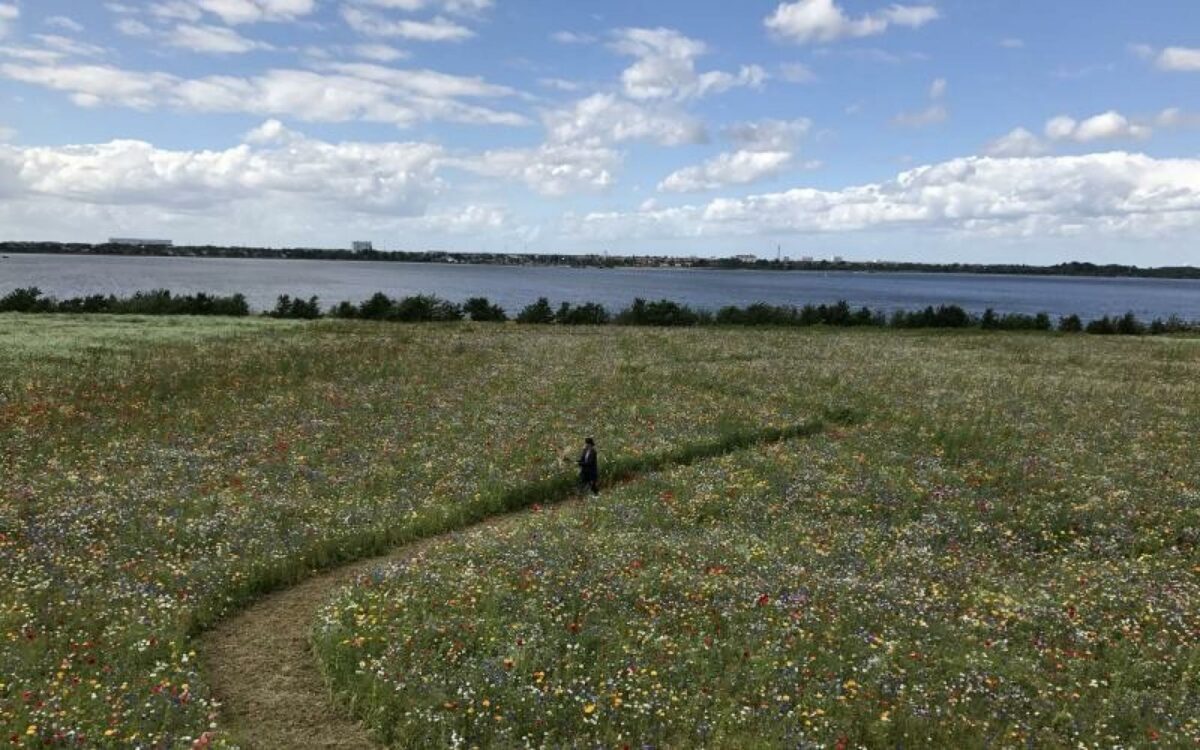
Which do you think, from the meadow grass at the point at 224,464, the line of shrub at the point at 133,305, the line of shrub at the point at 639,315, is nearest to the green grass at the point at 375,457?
the meadow grass at the point at 224,464

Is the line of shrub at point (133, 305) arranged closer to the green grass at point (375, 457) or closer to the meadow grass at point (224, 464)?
the green grass at point (375, 457)

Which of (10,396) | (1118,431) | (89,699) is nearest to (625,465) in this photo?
(89,699)

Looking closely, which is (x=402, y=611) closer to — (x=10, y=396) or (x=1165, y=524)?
(x=1165, y=524)

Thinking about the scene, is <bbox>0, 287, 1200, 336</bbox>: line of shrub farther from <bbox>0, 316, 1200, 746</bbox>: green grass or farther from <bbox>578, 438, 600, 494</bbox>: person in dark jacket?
<bbox>578, 438, 600, 494</bbox>: person in dark jacket

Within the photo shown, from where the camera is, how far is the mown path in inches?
428

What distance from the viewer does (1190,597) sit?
583 inches

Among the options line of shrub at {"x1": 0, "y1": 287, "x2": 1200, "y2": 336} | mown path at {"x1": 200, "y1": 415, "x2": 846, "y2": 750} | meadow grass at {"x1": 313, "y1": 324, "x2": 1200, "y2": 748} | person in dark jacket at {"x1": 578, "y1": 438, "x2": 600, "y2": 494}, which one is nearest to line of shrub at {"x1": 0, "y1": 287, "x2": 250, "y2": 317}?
line of shrub at {"x1": 0, "y1": 287, "x2": 1200, "y2": 336}

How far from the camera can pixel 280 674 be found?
12.5m

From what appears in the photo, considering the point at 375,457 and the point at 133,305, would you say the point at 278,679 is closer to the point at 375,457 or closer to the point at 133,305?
the point at 375,457

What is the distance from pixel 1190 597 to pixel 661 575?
10.4 metres

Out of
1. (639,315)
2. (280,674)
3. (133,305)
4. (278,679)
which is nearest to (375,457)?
(280,674)

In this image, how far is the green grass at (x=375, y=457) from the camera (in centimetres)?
1265

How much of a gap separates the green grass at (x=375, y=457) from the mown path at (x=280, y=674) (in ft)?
1.40

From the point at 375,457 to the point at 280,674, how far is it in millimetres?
12474
